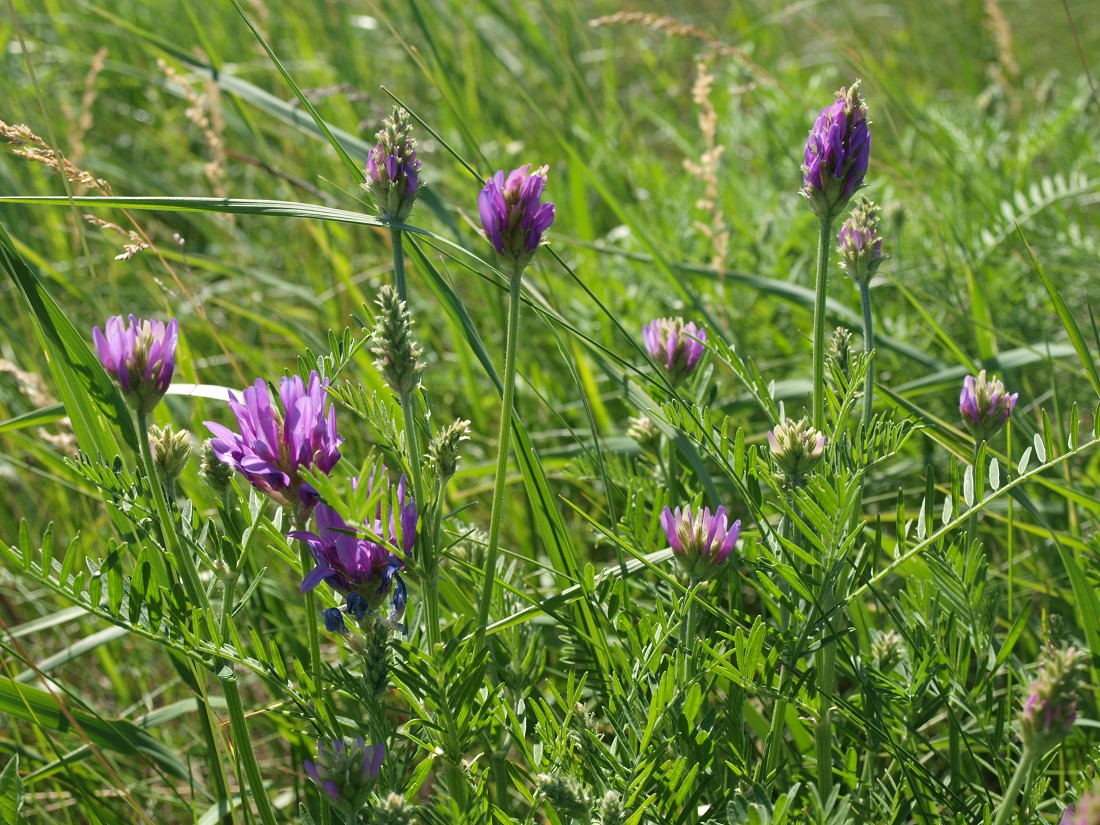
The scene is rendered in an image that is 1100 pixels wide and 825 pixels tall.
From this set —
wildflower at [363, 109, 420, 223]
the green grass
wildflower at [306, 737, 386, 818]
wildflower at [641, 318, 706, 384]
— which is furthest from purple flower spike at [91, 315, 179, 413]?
wildflower at [641, 318, 706, 384]

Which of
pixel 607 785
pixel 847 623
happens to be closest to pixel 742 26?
pixel 847 623

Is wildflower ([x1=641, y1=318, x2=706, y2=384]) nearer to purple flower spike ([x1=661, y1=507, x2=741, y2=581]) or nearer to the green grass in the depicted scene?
the green grass

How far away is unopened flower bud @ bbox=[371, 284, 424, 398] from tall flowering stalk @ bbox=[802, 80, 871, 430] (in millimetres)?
414

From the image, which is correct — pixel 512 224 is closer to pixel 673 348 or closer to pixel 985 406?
pixel 673 348

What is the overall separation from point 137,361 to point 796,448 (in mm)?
647

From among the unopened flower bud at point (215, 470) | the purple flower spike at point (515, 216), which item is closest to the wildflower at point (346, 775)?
the unopened flower bud at point (215, 470)

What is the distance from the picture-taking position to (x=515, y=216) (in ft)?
3.00

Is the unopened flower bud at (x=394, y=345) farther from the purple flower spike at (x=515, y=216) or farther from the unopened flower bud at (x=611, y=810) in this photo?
the unopened flower bud at (x=611, y=810)

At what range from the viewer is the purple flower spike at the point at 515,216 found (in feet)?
2.99

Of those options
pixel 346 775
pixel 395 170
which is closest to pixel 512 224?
pixel 395 170

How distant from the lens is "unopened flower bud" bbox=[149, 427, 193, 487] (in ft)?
3.33

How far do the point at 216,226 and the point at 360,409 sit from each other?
89.9 inches

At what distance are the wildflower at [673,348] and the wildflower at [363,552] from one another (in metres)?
0.49

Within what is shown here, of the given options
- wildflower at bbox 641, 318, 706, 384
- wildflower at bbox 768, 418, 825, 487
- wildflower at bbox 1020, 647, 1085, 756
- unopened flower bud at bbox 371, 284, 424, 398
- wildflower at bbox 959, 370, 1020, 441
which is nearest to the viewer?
wildflower at bbox 1020, 647, 1085, 756
